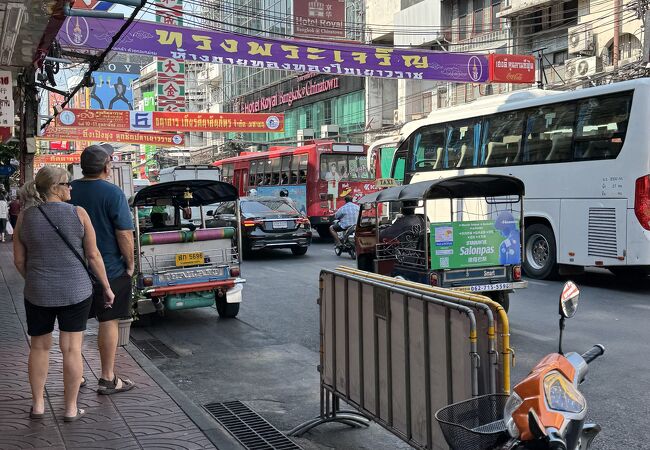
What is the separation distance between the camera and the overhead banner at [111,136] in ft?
Result: 96.8

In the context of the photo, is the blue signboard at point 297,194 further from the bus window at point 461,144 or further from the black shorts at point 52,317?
the black shorts at point 52,317

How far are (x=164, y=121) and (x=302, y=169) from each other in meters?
8.07

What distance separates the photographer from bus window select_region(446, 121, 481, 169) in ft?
49.3

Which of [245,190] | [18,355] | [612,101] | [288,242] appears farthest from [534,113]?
[245,190]

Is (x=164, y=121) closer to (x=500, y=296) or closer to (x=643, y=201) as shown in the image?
(x=643, y=201)

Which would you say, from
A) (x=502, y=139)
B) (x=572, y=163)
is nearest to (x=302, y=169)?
(x=502, y=139)

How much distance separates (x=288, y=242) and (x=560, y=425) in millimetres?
14784

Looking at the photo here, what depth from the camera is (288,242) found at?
17297 mm

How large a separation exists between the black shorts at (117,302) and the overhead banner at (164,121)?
22.5 m

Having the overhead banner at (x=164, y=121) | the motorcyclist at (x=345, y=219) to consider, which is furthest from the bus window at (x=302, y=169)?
the overhead banner at (x=164, y=121)

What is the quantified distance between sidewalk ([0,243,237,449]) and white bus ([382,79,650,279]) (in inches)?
332

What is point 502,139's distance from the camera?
14273 mm

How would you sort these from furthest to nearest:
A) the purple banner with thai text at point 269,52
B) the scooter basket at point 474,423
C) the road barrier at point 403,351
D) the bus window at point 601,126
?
1. the purple banner with thai text at point 269,52
2. the bus window at point 601,126
3. the road barrier at point 403,351
4. the scooter basket at point 474,423

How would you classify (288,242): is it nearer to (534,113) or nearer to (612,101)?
(534,113)
